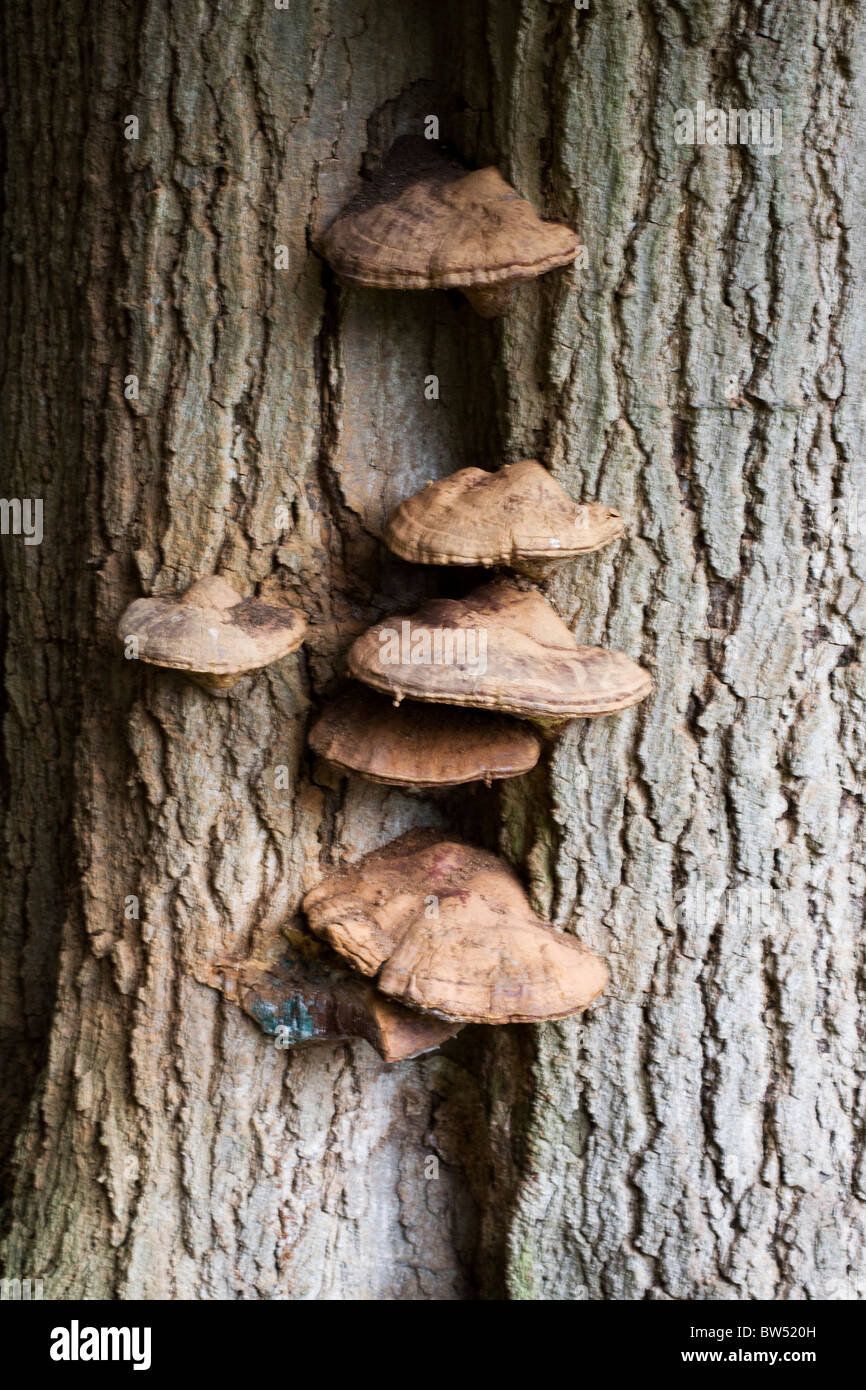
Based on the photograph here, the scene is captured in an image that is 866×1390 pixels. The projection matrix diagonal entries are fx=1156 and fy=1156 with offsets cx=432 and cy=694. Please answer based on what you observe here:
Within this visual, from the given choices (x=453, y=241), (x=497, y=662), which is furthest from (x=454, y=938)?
(x=453, y=241)

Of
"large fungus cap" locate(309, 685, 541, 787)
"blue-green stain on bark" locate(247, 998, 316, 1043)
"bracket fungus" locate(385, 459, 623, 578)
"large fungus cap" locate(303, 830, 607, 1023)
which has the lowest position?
"blue-green stain on bark" locate(247, 998, 316, 1043)

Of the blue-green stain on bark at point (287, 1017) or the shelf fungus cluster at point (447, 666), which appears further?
the blue-green stain on bark at point (287, 1017)

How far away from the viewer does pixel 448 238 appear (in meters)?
2.34

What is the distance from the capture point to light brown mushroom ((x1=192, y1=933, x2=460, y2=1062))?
283cm

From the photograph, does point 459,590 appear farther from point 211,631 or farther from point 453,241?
point 453,241

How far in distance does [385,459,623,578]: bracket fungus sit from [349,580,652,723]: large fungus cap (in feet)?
0.39

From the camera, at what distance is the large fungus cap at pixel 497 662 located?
220cm

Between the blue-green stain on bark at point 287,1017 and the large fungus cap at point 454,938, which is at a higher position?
the large fungus cap at point 454,938

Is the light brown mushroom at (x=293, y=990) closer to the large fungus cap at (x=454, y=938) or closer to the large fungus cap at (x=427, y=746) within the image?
the large fungus cap at (x=454, y=938)

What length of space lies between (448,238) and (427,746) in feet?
3.45

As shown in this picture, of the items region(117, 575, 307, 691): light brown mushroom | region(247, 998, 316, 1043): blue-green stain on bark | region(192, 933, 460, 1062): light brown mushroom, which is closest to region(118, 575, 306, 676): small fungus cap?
region(117, 575, 307, 691): light brown mushroom

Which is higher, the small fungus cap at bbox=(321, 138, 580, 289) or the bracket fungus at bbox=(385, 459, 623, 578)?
the small fungus cap at bbox=(321, 138, 580, 289)

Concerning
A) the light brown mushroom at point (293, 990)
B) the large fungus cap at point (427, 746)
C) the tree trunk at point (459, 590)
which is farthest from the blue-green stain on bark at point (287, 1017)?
the large fungus cap at point (427, 746)

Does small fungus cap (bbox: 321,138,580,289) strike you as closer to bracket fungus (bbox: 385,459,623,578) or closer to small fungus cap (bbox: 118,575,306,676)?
bracket fungus (bbox: 385,459,623,578)
